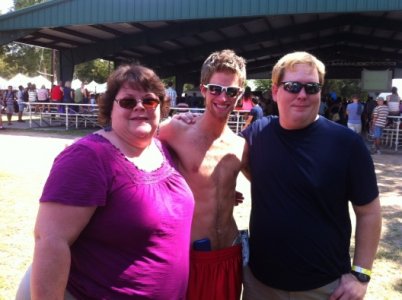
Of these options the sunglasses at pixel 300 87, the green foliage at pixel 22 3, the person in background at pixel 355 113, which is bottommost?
the person in background at pixel 355 113

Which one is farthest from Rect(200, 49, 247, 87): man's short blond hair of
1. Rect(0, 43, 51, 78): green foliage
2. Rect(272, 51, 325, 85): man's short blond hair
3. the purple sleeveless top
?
Rect(0, 43, 51, 78): green foliage

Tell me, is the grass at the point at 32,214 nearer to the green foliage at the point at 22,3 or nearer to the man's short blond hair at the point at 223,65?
the man's short blond hair at the point at 223,65

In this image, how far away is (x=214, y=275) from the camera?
2.12 metres

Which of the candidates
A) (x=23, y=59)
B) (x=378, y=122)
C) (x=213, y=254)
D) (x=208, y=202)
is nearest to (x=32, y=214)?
(x=208, y=202)

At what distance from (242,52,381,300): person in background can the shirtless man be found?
257mm

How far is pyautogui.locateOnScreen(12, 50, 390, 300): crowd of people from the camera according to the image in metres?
1.52

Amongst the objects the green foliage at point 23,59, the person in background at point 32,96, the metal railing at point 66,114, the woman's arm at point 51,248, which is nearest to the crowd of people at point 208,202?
the woman's arm at point 51,248

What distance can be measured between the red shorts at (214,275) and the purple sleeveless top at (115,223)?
1.35 ft

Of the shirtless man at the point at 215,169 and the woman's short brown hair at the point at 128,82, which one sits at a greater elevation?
the woman's short brown hair at the point at 128,82

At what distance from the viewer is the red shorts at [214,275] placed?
2.10 m

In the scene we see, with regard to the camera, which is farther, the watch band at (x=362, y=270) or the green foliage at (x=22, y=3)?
the green foliage at (x=22, y=3)

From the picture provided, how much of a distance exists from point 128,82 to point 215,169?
0.80 meters

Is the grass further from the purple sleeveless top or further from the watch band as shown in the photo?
the purple sleeveless top

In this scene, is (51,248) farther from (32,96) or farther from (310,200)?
(32,96)
